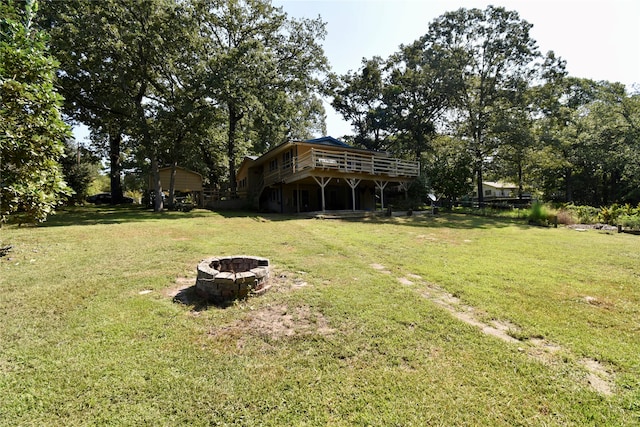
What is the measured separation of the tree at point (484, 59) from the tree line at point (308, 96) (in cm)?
10

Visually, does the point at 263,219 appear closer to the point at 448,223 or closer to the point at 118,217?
the point at 118,217

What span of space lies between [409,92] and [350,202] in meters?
13.6

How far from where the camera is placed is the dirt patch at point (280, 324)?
11.7ft

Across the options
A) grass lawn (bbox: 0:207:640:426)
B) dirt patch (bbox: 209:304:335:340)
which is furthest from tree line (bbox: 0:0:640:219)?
dirt patch (bbox: 209:304:335:340)

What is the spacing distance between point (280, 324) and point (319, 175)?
13.9 meters

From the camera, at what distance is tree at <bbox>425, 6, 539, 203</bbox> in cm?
2348

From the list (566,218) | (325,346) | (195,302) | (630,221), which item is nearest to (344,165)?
(566,218)

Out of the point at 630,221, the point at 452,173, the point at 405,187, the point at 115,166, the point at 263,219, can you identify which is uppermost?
the point at 115,166

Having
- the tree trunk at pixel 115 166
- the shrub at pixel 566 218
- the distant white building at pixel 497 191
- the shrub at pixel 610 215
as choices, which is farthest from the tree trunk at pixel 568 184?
the tree trunk at pixel 115 166

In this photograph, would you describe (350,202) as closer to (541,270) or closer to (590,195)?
(541,270)

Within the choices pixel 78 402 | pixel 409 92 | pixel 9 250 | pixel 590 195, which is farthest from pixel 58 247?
pixel 590 195

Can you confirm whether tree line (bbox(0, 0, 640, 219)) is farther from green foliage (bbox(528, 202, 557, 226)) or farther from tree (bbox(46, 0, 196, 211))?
green foliage (bbox(528, 202, 557, 226))

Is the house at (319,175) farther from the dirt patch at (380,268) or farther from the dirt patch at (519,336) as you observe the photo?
the dirt patch at (519,336)

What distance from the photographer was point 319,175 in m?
17.2
